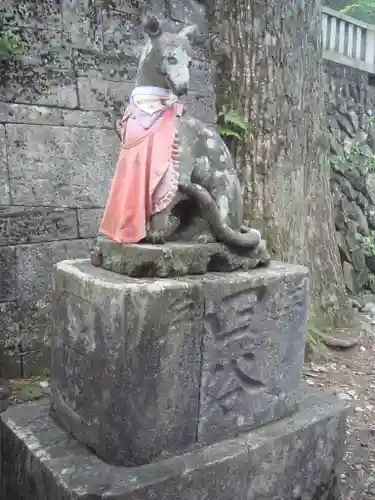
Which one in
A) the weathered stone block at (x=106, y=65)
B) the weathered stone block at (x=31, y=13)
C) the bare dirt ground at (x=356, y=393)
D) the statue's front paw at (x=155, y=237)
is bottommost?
the bare dirt ground at (x=356, y=393)

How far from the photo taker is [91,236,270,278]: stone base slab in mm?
2062

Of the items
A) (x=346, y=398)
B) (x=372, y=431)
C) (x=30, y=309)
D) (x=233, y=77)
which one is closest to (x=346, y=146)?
(x=233, y=77)

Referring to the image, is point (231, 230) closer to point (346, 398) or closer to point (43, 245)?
point (43, 245)

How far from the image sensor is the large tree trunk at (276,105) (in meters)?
4.20

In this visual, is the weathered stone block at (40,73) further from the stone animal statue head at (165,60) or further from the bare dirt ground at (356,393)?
the bare dirt ground at (356,393)

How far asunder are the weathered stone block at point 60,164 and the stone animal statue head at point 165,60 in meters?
1.53

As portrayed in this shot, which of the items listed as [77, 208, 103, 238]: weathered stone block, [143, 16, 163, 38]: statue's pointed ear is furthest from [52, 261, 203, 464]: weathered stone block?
[77, 208, 103, 238]: weathered stone block

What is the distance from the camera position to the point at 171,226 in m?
2.21

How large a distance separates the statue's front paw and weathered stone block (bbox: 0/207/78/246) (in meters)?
1.64

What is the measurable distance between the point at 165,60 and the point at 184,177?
18.9 inches

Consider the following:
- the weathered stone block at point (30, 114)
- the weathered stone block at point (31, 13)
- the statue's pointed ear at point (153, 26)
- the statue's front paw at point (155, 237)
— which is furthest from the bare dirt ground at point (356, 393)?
the weathered stone block at point (31, 13)

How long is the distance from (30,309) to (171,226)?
5.68 ft

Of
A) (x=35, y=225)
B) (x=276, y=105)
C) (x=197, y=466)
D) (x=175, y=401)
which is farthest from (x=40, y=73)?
(x=197, y=466)

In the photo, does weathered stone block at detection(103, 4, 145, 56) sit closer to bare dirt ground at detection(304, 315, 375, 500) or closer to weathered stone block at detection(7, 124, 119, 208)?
weathered stone block at detection(7, 124, 119, 208)
